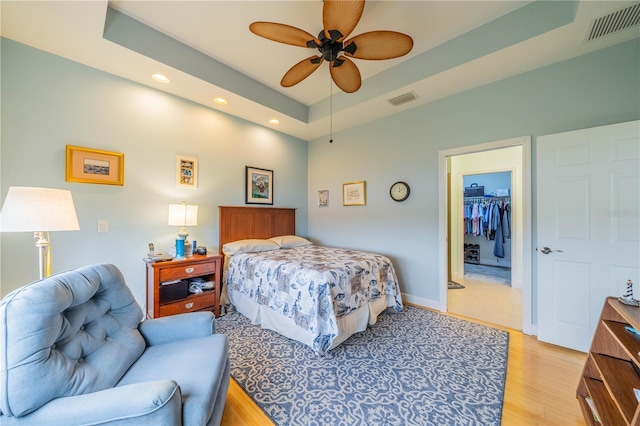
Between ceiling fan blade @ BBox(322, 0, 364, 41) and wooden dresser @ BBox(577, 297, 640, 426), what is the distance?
93.0 inches

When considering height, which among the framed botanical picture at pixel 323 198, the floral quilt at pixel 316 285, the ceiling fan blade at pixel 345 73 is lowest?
the floral quilt at pixel 316 285

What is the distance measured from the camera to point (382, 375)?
1.88m

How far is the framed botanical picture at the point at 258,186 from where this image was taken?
12.4 ft

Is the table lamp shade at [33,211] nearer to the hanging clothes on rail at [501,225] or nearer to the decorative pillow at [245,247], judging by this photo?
the decorative pillow at [245,247]

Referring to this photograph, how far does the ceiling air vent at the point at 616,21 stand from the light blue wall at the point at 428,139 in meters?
0.30

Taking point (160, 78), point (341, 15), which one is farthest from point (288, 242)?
point (341, 15)

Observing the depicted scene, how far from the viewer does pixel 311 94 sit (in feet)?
11.4

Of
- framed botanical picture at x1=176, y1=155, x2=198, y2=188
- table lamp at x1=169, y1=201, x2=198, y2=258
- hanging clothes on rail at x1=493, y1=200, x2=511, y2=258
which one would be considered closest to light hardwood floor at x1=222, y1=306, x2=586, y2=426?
table lamp at x1=169, y1=201, x2=198, y2=258

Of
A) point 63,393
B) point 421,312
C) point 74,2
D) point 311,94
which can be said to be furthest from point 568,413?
point 74,2

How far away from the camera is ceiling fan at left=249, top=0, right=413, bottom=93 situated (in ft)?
5.33

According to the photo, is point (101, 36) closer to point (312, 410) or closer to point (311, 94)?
point (311, 94)

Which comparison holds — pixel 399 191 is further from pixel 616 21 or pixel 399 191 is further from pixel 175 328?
pixel 175 328

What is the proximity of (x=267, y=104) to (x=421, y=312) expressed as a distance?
11.3 ft


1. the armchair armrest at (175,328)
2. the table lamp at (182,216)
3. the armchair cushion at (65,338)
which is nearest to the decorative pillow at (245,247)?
the table lamp at (182,216)
